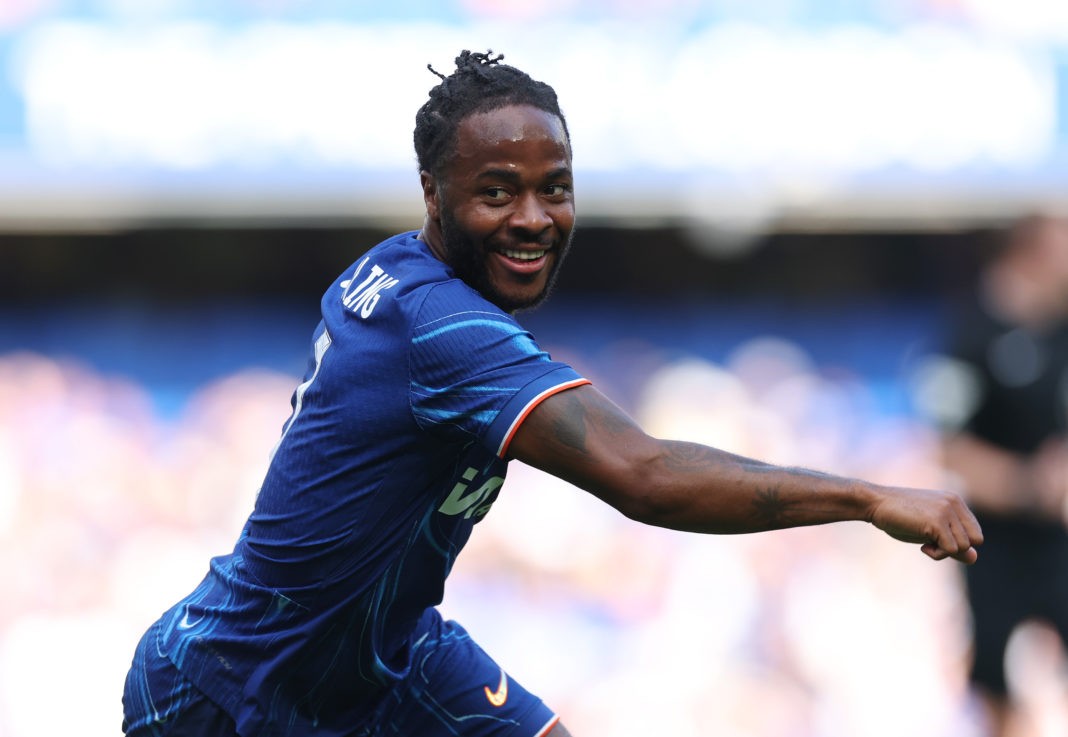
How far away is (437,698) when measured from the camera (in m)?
3.86

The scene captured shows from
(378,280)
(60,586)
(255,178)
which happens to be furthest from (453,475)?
(255,178)

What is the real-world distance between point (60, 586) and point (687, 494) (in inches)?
277

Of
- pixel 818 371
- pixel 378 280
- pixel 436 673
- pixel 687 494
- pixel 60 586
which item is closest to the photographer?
pixel 687 494

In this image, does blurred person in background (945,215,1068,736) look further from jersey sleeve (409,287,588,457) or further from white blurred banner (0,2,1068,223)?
jersey sleeve (409,287,588,457)

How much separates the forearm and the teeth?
55cm

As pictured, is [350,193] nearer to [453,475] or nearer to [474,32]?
[474,32]

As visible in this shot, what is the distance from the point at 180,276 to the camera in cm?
1141

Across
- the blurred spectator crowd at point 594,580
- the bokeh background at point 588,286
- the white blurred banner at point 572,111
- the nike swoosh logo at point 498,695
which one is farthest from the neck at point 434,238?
the white blurred banner at point 572,111

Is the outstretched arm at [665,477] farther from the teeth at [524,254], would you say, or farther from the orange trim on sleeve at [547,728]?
the orange trim on sleeve at [547,728]

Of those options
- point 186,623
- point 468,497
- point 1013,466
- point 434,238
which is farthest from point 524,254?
point 1013,466

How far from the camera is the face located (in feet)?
11.0

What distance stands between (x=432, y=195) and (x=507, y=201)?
220mm

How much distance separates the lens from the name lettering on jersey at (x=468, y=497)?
3473 millimetres

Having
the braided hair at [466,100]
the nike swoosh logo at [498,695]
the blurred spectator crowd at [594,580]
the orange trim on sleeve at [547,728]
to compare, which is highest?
the braided hair at [466,100]
